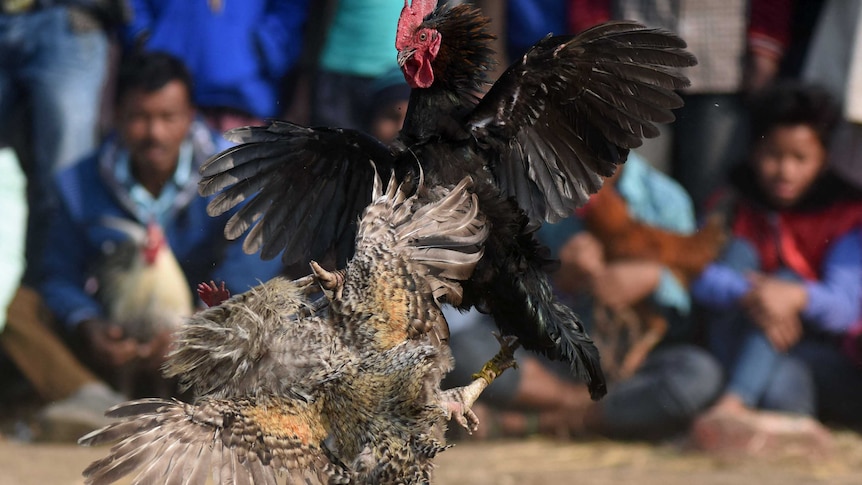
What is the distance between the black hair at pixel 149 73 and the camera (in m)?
5.94

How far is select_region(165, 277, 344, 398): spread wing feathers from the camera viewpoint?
267cm

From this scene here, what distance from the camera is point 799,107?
5680mm

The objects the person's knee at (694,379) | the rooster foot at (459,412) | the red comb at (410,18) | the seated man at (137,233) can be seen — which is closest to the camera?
the rooster foot at (459,412)

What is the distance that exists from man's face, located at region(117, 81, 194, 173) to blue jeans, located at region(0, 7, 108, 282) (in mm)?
197

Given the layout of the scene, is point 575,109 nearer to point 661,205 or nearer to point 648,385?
point 661,205

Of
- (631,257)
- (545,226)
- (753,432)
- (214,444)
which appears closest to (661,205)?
(631,257)

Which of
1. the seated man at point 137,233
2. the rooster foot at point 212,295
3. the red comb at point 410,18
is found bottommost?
the seated man at point 137,233

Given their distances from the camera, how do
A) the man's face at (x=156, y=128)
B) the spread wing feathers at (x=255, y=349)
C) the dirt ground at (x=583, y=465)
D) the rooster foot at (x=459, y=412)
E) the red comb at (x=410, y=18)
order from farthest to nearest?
the man's face at (x=156, y=128), the dirt ground at (x=583, y=465), the red comb at (x=410, y=18), the rooster foot at (x=459, y=412), the spread wing feathers at (x=255, y=349)

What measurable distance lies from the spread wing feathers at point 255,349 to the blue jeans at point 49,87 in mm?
3592

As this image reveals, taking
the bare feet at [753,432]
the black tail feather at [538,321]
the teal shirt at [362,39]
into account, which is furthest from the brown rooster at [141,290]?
the black tail feather at [538,321]

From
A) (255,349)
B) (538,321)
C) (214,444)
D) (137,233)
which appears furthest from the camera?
(137,233)

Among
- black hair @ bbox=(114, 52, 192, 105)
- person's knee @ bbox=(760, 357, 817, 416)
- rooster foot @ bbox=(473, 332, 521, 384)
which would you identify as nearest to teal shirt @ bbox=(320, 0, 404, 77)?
black hair @ bbox=(114, 52, 192, 105)

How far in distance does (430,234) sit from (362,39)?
125 inches

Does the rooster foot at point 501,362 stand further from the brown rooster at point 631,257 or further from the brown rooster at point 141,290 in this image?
the brown rooster at point 141,290
